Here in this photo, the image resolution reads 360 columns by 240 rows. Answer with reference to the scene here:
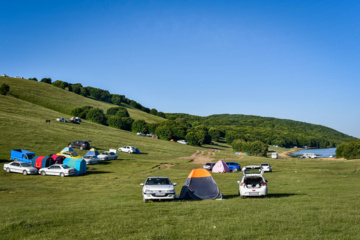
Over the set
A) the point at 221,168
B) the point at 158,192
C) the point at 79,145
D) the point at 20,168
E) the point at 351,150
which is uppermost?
the point at 351,150

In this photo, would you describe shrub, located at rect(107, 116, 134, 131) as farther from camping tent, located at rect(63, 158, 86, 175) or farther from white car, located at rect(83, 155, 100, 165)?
camping tent, located at rect(63, 158, 86, 175)

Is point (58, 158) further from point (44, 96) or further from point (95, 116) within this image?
point (44, 96)

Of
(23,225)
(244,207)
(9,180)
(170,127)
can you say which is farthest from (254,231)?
(170,127)

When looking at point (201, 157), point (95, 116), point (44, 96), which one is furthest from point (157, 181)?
point (44, 96)

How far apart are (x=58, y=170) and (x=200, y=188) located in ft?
71.8

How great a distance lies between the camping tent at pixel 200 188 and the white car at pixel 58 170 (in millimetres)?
20130

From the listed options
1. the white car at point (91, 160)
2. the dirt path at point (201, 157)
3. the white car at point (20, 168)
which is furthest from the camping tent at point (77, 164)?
the dirt path at point (201, 157)

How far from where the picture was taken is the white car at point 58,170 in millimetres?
34969

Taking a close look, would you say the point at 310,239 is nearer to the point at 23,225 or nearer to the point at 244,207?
the point at 244,207

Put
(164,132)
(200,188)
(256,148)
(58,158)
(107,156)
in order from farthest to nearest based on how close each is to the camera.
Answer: (164,132) < (256,148) < (107,156) < (58,158) < (200,188)

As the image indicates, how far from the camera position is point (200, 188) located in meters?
19.7

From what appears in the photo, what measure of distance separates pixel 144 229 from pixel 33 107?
9772cm

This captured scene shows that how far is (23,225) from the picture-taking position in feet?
38.2

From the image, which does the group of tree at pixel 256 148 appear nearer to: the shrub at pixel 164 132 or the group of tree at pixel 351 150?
the group of tree at pixel 351 150
